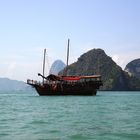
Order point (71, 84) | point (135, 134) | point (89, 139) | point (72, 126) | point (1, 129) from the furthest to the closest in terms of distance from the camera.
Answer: point (71, 84) < point (72, 126) < point (1, 129) < point (135, 134) < point (89, 139)

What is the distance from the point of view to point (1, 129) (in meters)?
20.6

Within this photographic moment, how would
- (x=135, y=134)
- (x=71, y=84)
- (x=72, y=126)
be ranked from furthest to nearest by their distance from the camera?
1. (x=71, y=84)
2. (x=72, y=126)
3. (x=135, y=134)

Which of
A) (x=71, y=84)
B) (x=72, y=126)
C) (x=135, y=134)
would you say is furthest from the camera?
(x=71, y=84)

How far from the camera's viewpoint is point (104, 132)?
19.3 metres

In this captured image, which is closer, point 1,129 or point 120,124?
point 1,129

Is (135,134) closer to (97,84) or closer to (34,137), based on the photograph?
(34,137)

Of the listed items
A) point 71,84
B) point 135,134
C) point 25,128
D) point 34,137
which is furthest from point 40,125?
point 71,84

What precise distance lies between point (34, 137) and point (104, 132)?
396cm

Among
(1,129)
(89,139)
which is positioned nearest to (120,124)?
(89,139)

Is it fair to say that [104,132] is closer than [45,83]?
Yes

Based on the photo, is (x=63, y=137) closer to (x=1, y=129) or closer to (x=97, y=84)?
(x=1, y=129)

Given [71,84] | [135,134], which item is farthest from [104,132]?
[71,84]

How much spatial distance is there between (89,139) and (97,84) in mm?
70130

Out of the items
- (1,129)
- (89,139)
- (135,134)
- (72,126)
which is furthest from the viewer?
(72,126)
